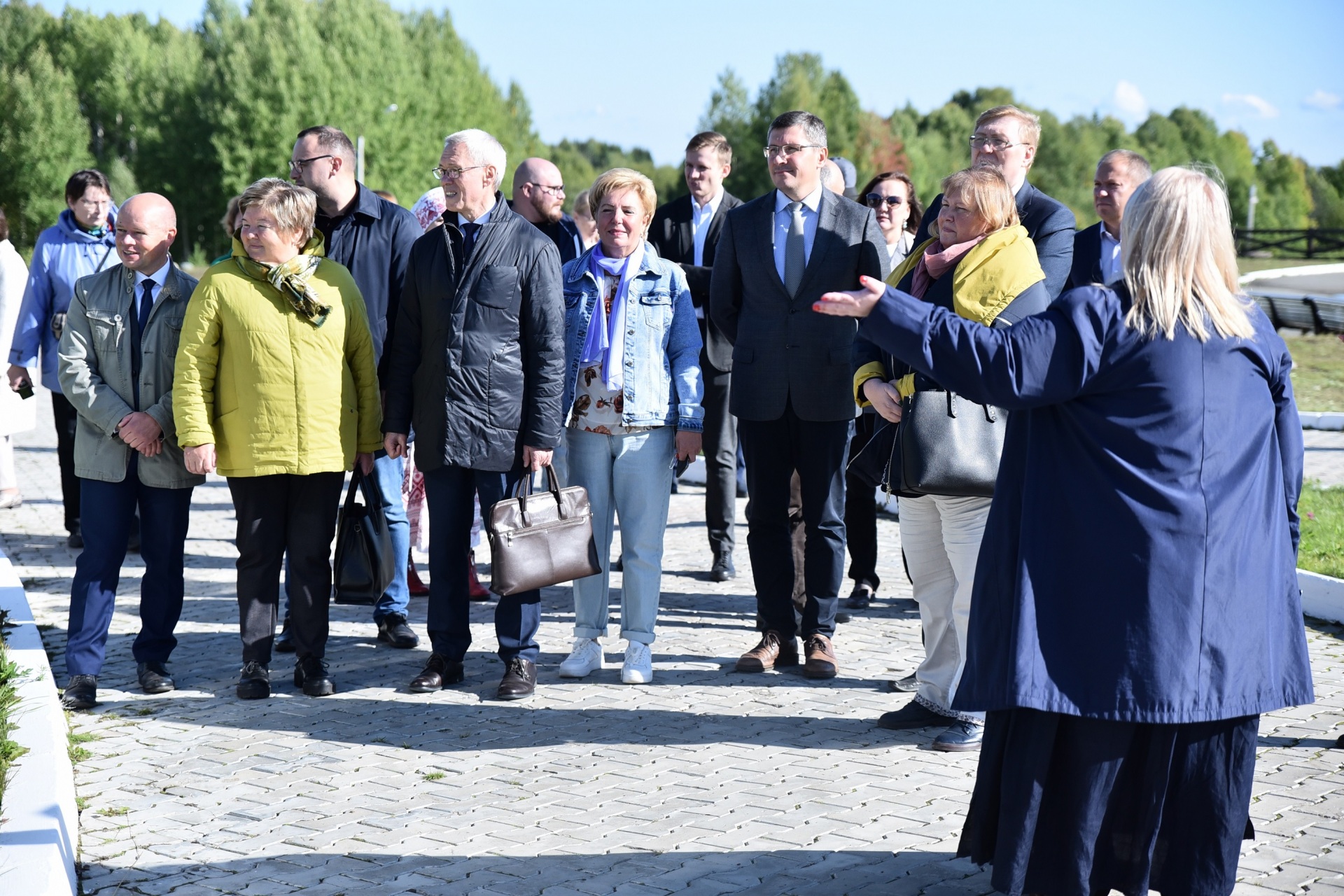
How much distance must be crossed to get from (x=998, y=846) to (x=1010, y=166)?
11.0ft

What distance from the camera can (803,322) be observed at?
6113 millimetres

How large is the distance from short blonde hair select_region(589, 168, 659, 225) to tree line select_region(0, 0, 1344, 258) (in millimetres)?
50120

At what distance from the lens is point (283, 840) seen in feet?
14.3

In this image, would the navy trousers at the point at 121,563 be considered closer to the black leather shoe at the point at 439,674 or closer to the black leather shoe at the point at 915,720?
the black leather shoe at the point at 439,674

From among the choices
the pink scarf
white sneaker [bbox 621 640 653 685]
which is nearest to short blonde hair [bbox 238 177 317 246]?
white sneaker [bbox 621 640 653 685]

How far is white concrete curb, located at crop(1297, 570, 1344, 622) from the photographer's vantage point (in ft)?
24.0

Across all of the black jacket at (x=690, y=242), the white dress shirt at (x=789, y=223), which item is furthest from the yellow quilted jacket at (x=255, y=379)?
the black jacket at (x=690, y=242)

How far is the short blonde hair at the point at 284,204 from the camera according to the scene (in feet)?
18.8

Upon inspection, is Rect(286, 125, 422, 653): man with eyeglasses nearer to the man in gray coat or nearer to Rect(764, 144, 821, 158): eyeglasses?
the man in gray coat

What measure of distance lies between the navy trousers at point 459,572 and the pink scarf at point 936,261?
75.2 inches

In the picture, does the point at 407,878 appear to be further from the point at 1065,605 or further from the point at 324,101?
the point at 324,101

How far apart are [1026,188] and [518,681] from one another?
3.05m

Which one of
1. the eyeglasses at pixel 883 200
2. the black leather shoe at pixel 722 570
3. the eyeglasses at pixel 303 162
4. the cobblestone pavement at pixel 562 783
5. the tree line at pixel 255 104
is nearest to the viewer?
the cobblestone pavement at pixel 562 783

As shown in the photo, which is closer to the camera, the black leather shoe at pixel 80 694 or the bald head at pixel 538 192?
the black leather shoe at pixel 80 694
